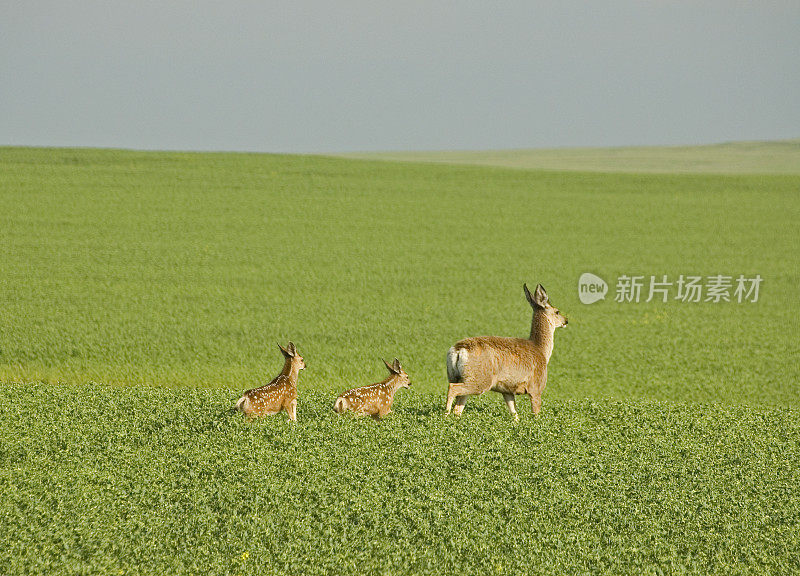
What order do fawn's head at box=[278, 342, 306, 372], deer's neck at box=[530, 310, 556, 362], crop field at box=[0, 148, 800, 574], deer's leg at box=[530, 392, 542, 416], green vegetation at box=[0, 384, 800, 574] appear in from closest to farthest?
green vegetation at box=[0, 384, 800, 574] < crop field at box=[0, 148, 800, 574] < fawn's head at box=[278, 342, 306, 372] < deer's leg at box=[530, 392, 542, 416] < deer's neck at box=[530, 310, 556, 362]

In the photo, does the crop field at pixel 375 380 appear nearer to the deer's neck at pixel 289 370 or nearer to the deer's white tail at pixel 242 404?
the deer's white tail at pixel 242 404

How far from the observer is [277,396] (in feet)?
38.9

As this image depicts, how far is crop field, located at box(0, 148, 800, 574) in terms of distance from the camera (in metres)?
8.84

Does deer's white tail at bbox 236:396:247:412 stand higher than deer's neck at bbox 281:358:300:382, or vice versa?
deer's neck at bbox 281:358:300:382

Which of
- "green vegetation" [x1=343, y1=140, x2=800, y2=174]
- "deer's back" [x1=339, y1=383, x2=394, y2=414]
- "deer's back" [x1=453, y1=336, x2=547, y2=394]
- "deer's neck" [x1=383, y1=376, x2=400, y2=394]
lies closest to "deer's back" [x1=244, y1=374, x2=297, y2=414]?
"deer's back" [x1=339, y1=383, x2=394, y2=414]

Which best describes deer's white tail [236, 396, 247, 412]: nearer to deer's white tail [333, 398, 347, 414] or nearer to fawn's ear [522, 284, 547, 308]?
deer's white tail [333, 398, 347, 414]

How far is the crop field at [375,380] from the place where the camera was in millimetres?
8844

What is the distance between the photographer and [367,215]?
42.6 metres

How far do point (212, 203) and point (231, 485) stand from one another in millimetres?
35279

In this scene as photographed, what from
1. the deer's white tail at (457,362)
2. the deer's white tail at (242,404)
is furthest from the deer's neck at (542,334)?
the deer's white tail at (242,404)

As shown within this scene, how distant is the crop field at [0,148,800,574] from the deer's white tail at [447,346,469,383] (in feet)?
2.41

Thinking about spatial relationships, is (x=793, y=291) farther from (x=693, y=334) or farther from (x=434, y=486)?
(x=434, y=486)

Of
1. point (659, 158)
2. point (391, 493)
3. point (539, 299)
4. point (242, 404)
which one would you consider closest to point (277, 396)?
point (242, 404)

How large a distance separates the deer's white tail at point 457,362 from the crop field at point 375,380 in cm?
73
